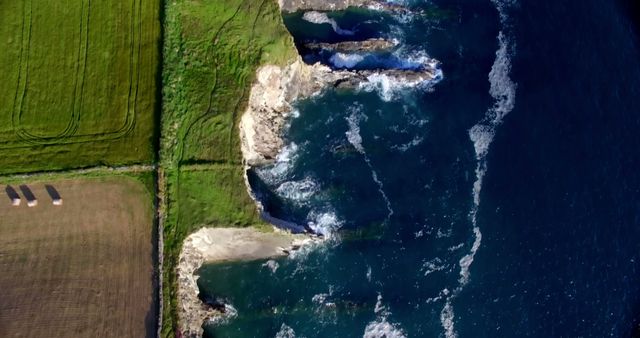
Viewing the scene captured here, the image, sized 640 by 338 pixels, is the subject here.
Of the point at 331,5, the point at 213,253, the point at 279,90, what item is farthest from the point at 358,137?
the point at 213,253

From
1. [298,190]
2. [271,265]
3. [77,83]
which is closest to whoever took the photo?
[271,265]

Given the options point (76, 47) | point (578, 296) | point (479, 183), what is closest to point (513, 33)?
point (479, 183)

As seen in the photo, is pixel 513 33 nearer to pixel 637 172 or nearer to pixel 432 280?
pixel 637 172

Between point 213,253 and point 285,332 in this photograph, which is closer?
point 285,332

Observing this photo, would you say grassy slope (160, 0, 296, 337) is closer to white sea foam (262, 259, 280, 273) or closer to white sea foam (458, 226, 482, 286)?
white sea foam (262, 259, 280, 273)

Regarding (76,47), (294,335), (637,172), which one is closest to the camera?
(294,335)

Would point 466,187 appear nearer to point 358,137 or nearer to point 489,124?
point 489,124

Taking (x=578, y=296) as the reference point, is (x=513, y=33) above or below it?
above
